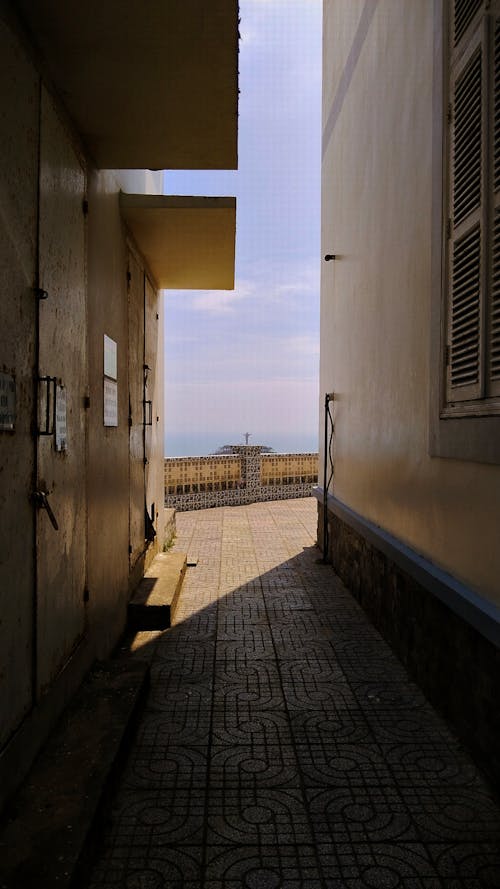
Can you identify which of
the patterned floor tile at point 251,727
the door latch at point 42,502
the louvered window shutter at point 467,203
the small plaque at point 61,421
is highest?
the louvered window shutter at point 467,203

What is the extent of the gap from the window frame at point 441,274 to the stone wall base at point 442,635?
93 cm

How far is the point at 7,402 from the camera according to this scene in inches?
113

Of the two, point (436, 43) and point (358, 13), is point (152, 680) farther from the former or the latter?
point (358, 13)

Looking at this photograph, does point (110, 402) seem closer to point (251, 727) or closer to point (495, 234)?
point (251, 727)

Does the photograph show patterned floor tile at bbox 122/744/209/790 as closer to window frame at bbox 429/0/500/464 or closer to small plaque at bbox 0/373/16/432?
small plaque at bbox 0/373/16/432

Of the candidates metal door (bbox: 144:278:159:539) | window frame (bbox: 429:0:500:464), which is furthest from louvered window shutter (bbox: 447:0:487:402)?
metal door (bbox: 144:278:159:539)

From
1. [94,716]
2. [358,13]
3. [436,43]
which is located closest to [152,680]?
[94,716]

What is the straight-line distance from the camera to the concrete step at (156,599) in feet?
20.2

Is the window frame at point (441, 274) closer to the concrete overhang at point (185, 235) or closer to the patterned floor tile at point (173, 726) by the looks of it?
the concrete overhang at point (185, 235)

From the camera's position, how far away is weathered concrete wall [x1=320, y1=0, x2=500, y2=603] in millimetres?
4273

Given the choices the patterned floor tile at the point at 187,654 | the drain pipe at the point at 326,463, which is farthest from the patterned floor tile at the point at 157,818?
the drain pipe at the point at 326,463

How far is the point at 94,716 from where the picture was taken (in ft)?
12.3

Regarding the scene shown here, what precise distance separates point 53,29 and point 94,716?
3.71 meters

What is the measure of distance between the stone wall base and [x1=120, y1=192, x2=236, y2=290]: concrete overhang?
328cm
